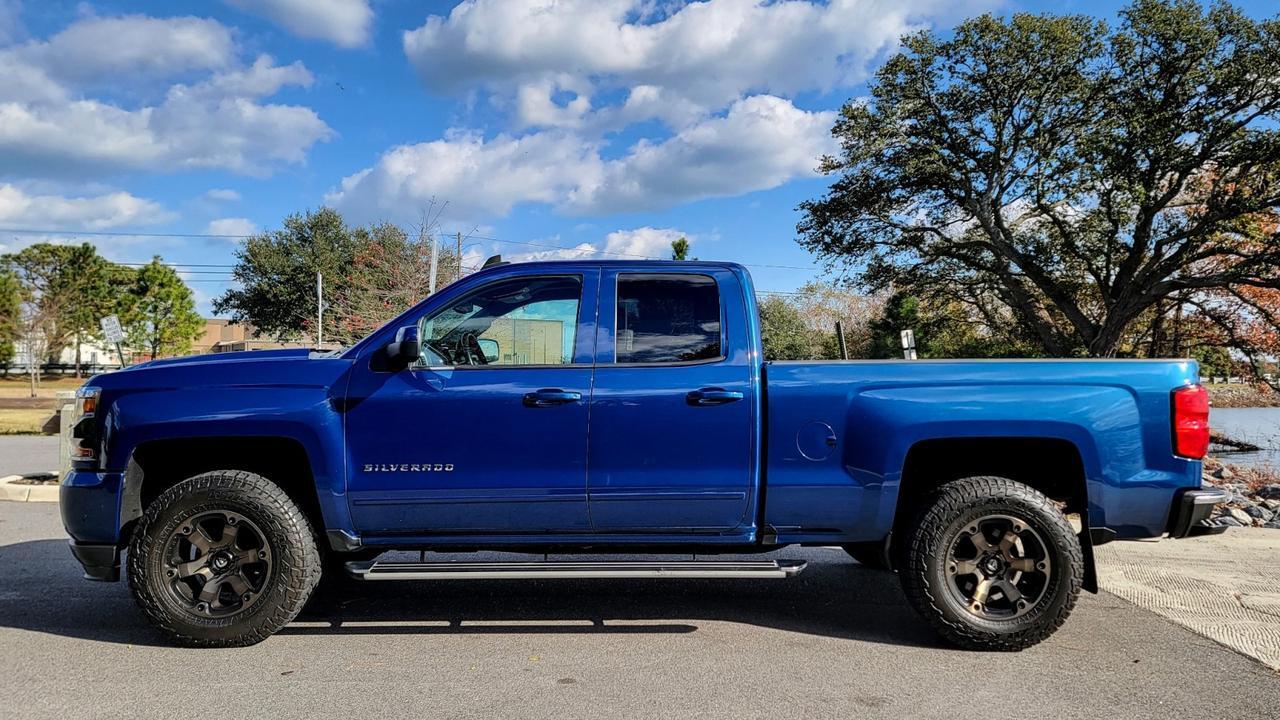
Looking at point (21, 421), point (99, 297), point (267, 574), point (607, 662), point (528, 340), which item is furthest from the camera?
point (99, 297)

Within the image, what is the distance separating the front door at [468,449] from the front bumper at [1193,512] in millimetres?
2942

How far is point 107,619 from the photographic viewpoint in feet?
16.5

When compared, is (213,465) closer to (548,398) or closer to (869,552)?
(548,398)

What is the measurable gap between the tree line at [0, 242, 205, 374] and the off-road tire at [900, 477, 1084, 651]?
62.8 metres

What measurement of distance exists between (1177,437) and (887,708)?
6.80ft

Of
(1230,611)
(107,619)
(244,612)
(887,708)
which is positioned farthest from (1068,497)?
(107,619)

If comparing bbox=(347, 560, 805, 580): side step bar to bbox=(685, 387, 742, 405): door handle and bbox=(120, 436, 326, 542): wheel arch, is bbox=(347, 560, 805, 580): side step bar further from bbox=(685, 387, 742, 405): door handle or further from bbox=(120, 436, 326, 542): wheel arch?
bbox=(685, 387, 742, 405): door handle

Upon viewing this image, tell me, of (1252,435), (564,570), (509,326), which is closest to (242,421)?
(509,326)

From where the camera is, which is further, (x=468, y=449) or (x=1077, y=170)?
(x=1077, y=170)

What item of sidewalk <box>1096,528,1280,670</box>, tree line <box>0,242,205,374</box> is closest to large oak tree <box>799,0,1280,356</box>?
sidewalk <box>1096,528,1280,670</box>

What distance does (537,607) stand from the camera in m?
5.28

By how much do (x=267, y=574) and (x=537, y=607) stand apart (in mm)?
1551

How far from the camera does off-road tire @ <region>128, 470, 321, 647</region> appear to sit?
442 cm

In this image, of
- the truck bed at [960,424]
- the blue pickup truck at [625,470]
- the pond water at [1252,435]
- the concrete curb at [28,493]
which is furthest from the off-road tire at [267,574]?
the pond water at [1252,435]
